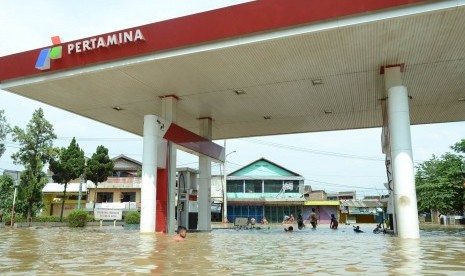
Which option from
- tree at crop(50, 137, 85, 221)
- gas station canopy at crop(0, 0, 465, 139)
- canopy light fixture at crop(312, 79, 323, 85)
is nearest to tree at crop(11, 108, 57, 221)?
tree at crop(50, 137, 85, 221)

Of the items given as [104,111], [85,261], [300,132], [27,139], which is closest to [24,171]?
[27,139]

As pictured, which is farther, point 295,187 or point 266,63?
point 295,187

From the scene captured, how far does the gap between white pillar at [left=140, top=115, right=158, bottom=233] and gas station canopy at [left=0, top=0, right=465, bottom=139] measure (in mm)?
2230

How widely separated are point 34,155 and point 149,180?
20.2m

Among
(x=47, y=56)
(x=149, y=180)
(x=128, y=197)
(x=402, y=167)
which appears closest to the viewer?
(x=402, y=167)

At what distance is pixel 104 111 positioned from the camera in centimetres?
2091

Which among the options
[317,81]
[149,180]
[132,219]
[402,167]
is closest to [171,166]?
[149,180]

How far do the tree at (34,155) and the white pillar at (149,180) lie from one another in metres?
18.2

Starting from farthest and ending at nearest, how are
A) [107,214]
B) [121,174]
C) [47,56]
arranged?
[121,174] < [107,214] < [47,56]

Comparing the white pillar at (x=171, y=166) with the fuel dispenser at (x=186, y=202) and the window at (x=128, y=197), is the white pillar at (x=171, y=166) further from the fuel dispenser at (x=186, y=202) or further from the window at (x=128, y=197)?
the window at (x=128, y=197)

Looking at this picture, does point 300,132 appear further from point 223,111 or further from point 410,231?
point 410,231

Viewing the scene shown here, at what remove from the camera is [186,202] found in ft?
69.0

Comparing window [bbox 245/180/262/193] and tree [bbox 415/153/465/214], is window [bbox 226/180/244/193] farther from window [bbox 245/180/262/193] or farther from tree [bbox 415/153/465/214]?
tree [bbox 415/153/465/214]

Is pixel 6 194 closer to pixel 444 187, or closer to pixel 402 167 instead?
pixel 402 167
